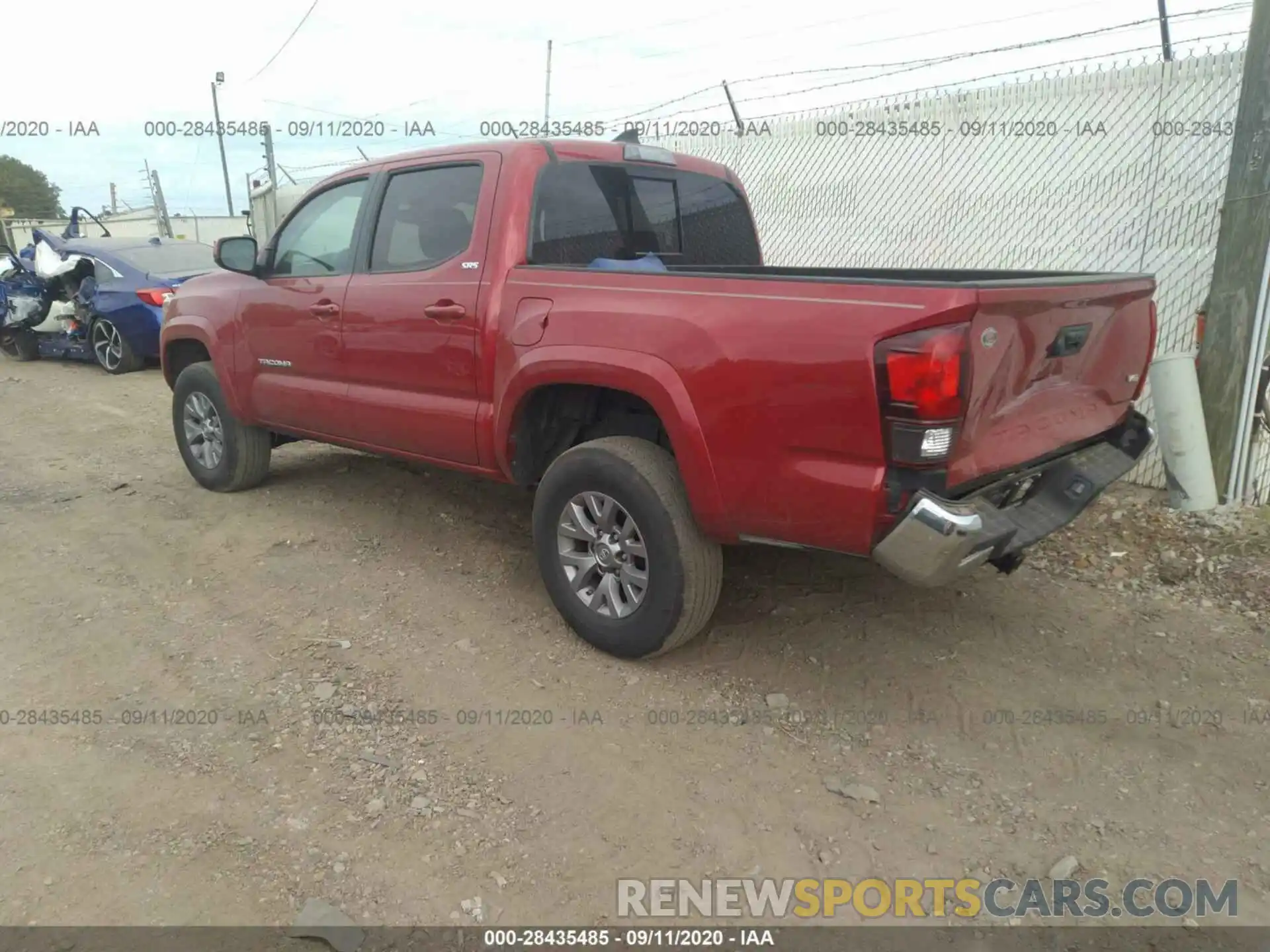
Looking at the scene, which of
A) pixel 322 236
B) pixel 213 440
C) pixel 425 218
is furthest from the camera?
pixel 213 440

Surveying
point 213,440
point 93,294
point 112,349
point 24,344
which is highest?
point 93,294

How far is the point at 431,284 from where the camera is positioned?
400cm

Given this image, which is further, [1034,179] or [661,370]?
[1034,179]

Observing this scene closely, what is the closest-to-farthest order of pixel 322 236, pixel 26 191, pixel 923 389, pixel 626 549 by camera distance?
pixel 923 389 < pixel 626 549 < pixel 322 236 < pixel 26 191

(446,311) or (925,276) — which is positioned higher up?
(925,276)

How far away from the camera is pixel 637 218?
425 centimetres

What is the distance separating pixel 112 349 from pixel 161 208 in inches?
525

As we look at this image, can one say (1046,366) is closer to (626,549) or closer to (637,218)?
(626,549)

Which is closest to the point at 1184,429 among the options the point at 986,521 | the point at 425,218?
the point at 986,521

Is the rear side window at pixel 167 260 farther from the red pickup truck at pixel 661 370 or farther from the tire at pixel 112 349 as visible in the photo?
the red pickup truck at pixel 661 370

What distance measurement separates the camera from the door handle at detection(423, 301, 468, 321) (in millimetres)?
3855

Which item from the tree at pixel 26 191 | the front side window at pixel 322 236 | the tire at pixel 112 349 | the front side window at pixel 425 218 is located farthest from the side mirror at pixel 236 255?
the tree at pixel 26 191

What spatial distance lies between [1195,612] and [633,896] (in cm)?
309

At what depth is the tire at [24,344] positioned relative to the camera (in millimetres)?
11633
